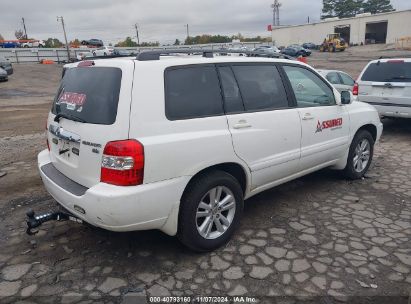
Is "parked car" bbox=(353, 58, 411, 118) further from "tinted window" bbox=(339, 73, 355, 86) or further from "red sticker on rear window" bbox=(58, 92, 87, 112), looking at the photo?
"red sticker on rear window" bbox=(58, 92, 87, 112)

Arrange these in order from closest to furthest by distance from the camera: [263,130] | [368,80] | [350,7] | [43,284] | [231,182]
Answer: [43,284] < [231,182] < [263,130] < [368,80] < [350,7]

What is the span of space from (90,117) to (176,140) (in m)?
0.73

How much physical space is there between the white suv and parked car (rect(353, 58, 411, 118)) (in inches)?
162

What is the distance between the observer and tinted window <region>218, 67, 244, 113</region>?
136 inches

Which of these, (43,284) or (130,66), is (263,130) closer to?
(130,66)

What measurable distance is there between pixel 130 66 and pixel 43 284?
6.22 ft

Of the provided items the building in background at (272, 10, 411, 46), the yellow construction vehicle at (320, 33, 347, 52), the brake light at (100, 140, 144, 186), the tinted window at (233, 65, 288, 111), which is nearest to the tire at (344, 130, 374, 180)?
the tinted window at (233, 65, 288, 111)

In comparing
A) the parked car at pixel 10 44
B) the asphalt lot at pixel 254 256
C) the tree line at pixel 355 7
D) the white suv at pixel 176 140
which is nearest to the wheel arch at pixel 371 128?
the asphalt lot at pixel 254 256

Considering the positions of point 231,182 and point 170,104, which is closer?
point 170,104

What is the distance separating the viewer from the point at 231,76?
3570 millimetres

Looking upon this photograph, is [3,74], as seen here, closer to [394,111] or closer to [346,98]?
[394,111]

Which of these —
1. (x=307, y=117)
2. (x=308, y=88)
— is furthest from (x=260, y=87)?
(x=308, y=88)

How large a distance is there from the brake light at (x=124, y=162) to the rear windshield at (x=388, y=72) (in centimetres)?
657

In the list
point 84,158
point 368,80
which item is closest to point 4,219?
point 84,158
